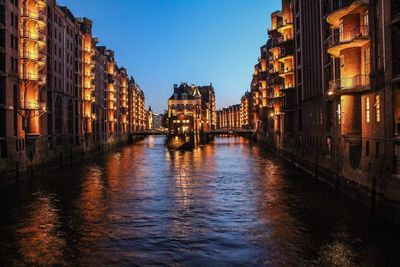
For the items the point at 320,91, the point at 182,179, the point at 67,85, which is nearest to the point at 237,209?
the point at 182,179

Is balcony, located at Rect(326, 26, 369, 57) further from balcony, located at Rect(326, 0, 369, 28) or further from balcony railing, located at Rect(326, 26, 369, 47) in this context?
balcony, located at Rect(326, 0, 369, 28)

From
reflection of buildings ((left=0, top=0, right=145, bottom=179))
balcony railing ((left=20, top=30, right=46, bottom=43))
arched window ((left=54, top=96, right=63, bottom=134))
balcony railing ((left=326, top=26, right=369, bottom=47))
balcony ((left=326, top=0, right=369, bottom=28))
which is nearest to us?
balcony ((left=326, top=0, right=369, bottom=28))

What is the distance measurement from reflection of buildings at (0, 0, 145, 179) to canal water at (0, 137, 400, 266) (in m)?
10.5

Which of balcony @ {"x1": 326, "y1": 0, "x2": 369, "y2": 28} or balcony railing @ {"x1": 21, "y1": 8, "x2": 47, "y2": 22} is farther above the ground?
balcony railing @ {"x1": 21, "y1": 8, "x2": 47, "y2": 22}

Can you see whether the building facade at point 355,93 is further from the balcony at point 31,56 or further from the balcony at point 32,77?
the balcony at point 32,77

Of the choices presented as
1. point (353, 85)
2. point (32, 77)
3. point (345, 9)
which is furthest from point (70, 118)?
point (353, 85)

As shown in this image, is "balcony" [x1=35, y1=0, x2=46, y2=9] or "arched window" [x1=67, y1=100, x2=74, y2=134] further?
"arched window" [x1=67, y1=100, x2=74, y2=134]

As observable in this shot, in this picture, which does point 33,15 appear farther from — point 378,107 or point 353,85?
point 378,107

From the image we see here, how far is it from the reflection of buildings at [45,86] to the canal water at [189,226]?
10527 mm

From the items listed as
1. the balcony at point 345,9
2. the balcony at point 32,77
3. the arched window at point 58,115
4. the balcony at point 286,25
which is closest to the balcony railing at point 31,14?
the balcony at point 32,77

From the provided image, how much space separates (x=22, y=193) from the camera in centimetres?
3934

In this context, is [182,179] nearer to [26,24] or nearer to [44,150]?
[44,150]

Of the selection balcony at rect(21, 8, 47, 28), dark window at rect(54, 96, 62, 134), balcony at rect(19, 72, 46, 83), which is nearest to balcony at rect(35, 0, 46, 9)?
balcony at rect(21, 8, 47, 28)

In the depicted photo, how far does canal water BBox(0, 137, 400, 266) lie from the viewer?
20.9 m
